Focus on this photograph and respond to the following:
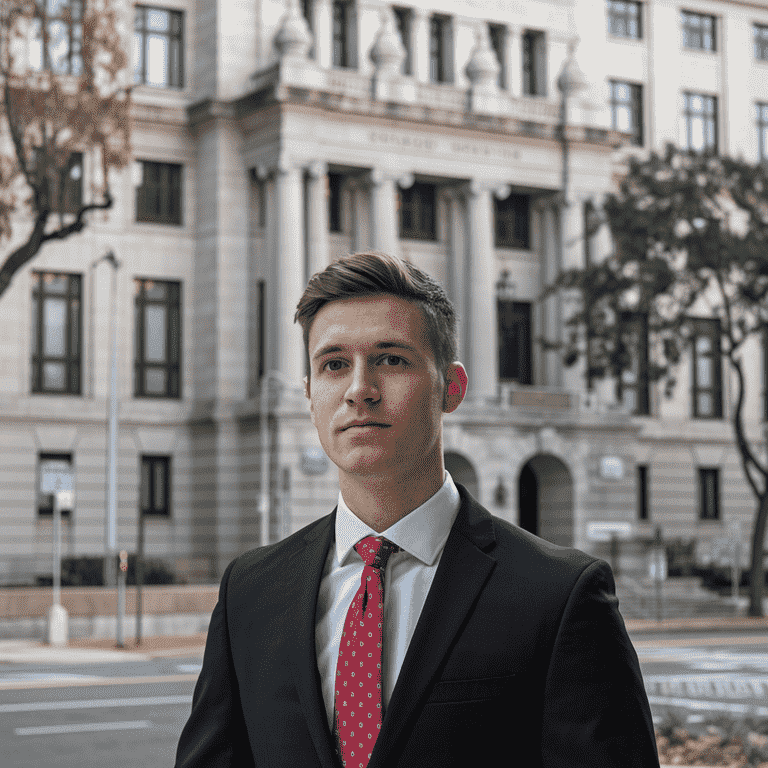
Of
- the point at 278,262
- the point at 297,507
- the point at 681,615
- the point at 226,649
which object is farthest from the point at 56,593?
the point at 226,649

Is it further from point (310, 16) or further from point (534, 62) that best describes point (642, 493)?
point (310, 16)

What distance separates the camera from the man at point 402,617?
297cm

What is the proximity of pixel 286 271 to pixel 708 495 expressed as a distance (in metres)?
21.3

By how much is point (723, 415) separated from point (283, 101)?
23460mm

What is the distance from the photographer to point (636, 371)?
54469mm

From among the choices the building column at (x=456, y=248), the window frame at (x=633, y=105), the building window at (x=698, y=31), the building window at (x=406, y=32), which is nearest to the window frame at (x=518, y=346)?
the building column at (x=456, y=248)

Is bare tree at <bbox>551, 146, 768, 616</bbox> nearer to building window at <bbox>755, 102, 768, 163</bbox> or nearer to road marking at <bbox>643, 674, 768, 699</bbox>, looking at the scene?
road marking at <bbox>643, 674, 768, 699</bbox>

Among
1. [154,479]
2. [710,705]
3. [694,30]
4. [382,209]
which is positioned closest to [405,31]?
[382,209]

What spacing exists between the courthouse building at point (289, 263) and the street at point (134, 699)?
17.2 m

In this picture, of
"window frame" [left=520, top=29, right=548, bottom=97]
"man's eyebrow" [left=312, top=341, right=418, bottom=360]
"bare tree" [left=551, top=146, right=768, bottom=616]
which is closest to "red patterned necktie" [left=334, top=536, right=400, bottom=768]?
"man's eyebrow" [left=312, top=341, right=418, bottom=360]

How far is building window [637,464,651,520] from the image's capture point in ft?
181

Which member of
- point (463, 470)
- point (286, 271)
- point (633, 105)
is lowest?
point (463, 470)

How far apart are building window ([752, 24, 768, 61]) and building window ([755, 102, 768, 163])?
86.8 inches

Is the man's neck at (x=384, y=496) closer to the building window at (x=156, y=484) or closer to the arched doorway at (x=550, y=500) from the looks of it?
the building window at (x=156, y=484)
